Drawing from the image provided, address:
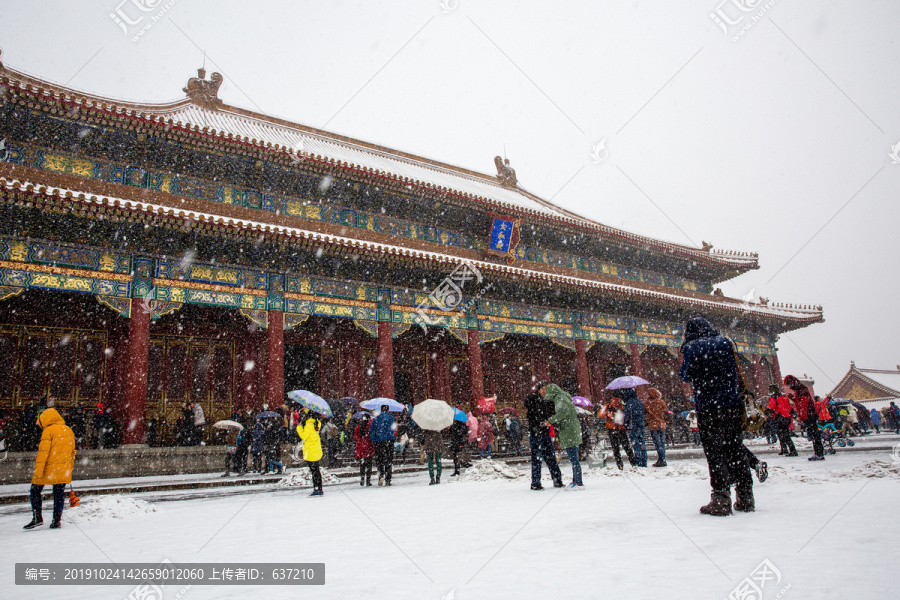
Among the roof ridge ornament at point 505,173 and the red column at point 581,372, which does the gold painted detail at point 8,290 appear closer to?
the red column at point 581,372

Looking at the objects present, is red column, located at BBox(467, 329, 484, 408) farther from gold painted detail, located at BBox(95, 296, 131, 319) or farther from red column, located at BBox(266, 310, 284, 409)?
gold painted detail, located at BBox(95, 296, 131, 319)

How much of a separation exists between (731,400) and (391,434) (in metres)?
5.30

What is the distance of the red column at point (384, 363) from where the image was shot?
13133mm

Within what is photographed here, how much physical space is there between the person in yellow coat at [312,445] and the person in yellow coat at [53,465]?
9.10ft

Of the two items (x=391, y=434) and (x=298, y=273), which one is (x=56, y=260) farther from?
(x=391, y=434)

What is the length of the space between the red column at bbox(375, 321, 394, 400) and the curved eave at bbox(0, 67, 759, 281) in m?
3.86

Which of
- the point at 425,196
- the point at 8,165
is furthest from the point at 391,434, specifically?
the point at 8,165

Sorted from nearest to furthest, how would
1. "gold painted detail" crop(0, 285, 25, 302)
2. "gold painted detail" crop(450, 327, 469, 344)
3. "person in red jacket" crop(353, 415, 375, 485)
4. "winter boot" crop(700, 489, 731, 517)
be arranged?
1. "winter boot" crop(700, 489, 731, 517)
2. "person in red jacket" crop(353, 415, 375, 485)
3. "gold painted detail" crop(0, 285, 25, 302)
4. "gold painted detail" crop(450, 327, 469, 344)

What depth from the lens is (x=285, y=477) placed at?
A: 918cm

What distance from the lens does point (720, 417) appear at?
13.9 ft

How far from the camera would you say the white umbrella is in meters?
8.91

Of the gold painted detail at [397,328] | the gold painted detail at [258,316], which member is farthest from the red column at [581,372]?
the gold painted detail at [258,316]


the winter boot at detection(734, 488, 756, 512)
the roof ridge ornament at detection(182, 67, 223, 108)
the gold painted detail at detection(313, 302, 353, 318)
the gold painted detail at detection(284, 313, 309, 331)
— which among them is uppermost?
the roof ridge ornament at detection(182, 67, 223, 108)

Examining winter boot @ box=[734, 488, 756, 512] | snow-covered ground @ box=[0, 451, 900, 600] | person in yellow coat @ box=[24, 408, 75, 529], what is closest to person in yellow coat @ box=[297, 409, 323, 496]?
snow-covered ground @ box=[0, 451, 900, 600]
